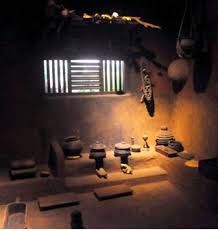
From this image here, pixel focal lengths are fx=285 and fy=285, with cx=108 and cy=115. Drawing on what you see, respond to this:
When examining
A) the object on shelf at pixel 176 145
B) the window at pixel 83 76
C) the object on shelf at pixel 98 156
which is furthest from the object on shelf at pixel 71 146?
the object on shelf at pixel 176 145

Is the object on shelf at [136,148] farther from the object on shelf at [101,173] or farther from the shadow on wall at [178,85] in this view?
the shadow on wall at [178,85]

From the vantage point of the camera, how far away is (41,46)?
6746mm

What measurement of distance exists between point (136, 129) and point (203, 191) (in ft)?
9.32

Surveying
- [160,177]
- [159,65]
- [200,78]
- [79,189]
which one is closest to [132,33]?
[159,65]

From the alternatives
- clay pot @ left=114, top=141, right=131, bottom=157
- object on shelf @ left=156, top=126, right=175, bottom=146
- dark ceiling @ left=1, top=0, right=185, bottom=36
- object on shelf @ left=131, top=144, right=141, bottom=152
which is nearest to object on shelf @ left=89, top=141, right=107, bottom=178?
clay pot @ left=114, top=141, right=131, bottom=157

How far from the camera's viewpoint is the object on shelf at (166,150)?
23.2 ft

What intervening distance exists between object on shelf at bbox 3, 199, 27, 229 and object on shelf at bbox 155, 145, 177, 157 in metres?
3.61

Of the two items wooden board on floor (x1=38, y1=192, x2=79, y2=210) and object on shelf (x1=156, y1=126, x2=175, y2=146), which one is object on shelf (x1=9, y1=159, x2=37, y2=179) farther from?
object on shelf (x1=156, y1=126, x2=175, y2=146)

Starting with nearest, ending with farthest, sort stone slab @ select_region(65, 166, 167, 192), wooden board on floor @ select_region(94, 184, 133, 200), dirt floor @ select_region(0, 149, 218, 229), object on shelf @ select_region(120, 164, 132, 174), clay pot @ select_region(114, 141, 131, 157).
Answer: dirt floor @ select_region(0, 149, 218, 229) < wooden board on floor @ select_region(94, 184, 133, 200) < stone slab @ select_region(65, 166, 167, 192) < object on shelf @ select_region(120, 164, 132, 174) < clay pot @ select_region(114, 141, 131, 157)

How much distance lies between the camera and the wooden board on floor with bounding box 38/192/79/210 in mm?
5266

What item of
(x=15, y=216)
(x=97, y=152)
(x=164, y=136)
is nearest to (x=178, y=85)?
(x=164, y=136)

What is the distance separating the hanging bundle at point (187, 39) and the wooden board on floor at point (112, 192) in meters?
3.27

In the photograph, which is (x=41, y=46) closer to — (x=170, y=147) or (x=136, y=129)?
(x=136, y=129)

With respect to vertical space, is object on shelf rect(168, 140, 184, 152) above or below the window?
below
